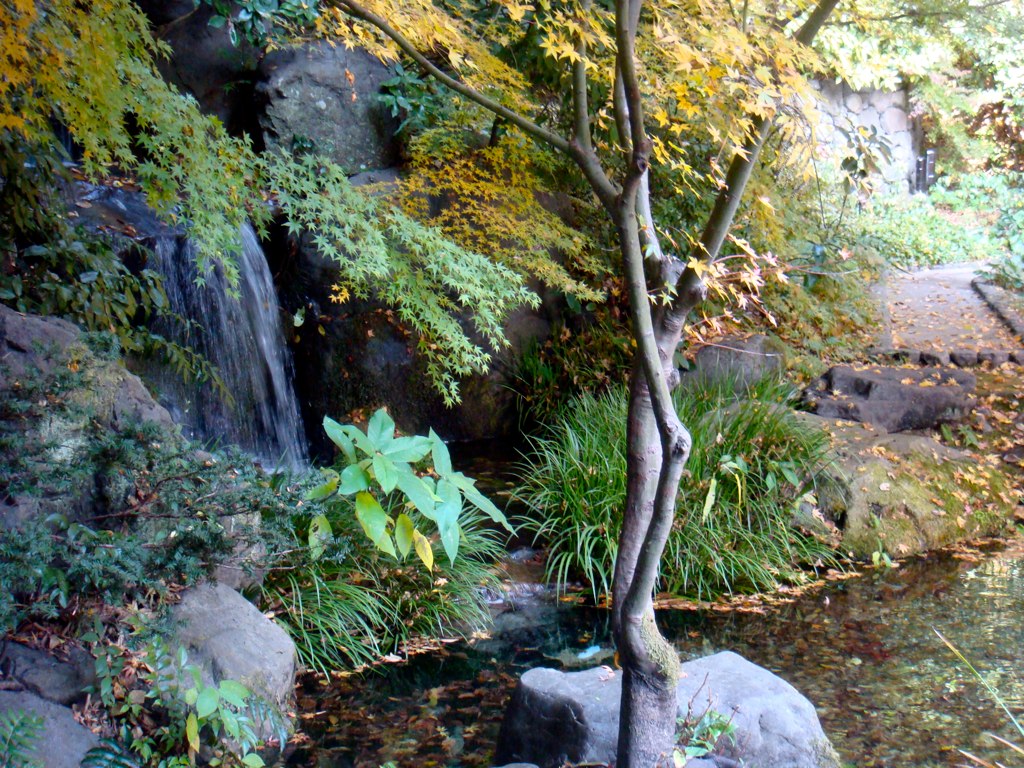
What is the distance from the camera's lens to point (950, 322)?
33.6 ft

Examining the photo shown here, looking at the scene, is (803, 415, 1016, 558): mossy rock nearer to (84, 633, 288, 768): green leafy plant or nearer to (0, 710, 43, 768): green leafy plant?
(84, 633, 288, 768): green leafy plant

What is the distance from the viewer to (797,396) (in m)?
7.47

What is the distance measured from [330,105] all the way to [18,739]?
6.68 meters

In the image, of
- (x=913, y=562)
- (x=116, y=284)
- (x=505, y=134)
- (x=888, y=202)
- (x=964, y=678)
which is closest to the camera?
(x=964, y=678)

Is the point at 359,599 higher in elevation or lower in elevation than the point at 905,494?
lower

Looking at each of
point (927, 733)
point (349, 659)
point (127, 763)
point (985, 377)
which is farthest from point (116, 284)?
point (985, 377)

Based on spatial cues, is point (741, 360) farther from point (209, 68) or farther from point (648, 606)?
point (209, 68)

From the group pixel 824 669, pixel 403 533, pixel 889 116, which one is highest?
pixel 889 116

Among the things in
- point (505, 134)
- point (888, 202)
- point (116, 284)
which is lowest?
point (116, 284)

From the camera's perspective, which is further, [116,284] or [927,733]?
[116,284]

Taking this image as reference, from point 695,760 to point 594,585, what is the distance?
2.36 meters

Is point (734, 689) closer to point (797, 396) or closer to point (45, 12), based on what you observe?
point (45, 12)

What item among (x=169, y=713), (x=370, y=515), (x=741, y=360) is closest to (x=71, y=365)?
(x=169, y=713)

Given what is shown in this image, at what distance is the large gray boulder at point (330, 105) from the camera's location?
8047 mm
